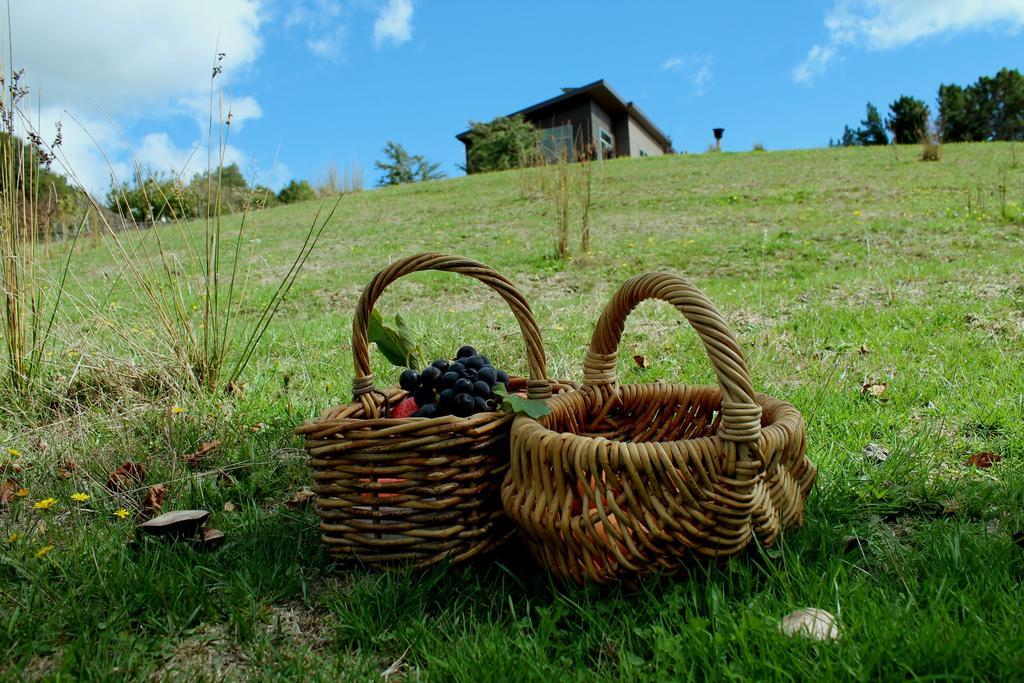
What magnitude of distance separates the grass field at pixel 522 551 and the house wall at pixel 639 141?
24856mm

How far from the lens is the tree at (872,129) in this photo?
3878 centimetres

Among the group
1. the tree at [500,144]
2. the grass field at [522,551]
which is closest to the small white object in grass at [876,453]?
the grass field at [522,551]

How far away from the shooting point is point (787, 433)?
1504mm

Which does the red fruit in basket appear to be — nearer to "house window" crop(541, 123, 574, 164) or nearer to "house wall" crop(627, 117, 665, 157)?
"house window" crop(541, 123, 574, 164)

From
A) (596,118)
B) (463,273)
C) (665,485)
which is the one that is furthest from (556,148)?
(596,118)

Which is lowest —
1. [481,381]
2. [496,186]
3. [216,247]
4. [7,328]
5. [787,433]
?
[787,433]

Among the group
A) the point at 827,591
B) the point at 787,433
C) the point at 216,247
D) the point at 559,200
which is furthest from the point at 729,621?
the point at 559,200

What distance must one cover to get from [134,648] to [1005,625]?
1699 mm

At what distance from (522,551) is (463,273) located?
0.73 metres

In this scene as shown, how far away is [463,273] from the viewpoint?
1.70 meters

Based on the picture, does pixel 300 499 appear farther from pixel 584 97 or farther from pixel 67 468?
pixel 584 97

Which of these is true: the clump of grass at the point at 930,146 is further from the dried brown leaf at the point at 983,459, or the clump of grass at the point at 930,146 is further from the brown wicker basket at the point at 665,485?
the brown wicker basket at the point at 665,485

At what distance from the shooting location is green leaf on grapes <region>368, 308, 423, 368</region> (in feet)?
6.98

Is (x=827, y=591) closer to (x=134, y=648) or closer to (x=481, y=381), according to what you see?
(x=481, y=381)
